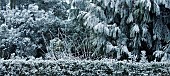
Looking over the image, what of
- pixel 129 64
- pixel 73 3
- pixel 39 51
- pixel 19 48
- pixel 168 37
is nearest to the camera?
pixel 129 64

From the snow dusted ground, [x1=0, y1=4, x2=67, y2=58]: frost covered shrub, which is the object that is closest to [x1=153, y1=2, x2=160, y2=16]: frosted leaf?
the snow dusted ground

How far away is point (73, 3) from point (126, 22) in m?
1.52

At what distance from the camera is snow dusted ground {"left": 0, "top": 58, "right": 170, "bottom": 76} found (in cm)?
578

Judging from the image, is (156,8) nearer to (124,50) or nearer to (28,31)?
(124,50)

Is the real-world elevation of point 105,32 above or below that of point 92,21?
below

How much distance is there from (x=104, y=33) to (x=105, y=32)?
0.17 ft

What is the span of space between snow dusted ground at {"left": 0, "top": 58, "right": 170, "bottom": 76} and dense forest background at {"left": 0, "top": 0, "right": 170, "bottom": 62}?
0.74 metres

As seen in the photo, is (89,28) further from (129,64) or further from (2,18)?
(2,18)

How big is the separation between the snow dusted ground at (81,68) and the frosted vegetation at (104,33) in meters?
0.60

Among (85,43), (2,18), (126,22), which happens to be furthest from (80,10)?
(2,18)

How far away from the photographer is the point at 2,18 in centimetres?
952

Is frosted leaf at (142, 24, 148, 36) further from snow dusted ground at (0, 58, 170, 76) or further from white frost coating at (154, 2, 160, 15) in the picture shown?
snow dusted ground at (0, 58, 170, 76)

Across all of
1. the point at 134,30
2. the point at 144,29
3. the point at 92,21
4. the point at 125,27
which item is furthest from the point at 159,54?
the point at 92,21

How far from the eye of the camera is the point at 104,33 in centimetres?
723
